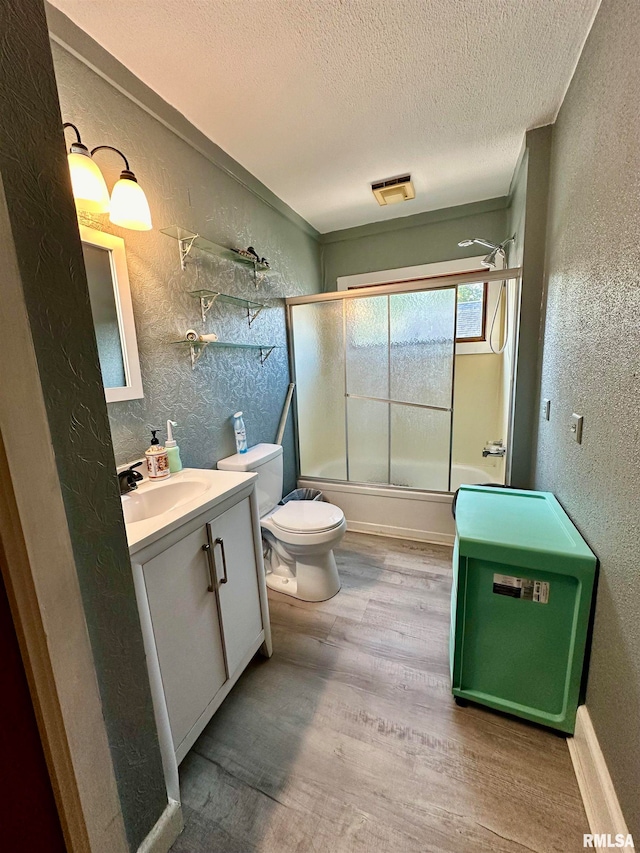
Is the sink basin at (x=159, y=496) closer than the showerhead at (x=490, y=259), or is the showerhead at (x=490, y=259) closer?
the sink basin at (x=159, y=496)

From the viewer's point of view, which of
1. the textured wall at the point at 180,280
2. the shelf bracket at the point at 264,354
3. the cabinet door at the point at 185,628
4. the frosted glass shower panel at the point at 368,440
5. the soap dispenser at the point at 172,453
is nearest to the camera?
the cabinet door at the point at 185,628

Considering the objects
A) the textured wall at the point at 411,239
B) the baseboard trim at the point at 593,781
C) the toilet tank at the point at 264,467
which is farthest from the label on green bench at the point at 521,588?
the textured wall at the point at 411,239

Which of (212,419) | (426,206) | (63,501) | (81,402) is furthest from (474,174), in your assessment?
(63,501)

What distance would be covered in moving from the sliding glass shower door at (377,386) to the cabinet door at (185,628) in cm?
177

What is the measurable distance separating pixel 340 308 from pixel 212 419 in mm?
1380

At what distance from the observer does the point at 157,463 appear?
1.40 meters

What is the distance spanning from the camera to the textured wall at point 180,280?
51.5 inches

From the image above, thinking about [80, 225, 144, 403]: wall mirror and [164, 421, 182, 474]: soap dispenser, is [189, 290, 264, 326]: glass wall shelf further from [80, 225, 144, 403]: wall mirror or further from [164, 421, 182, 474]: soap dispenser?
[164, 421, 182, 474]: soap dispenser

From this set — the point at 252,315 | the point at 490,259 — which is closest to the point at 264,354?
the point at 252,315

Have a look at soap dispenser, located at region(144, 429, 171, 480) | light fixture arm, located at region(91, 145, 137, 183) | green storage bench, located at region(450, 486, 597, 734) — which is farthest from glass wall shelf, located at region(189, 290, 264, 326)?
green storage bench, located at region(450, 486, 597, 734)

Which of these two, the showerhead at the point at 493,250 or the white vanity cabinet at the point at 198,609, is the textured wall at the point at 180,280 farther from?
the showerhead at the point at 493,250

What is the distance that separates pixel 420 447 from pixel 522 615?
1.51 meters

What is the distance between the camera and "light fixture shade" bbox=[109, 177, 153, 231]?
4.05 ft

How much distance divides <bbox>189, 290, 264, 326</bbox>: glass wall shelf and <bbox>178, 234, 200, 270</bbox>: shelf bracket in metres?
0.13
